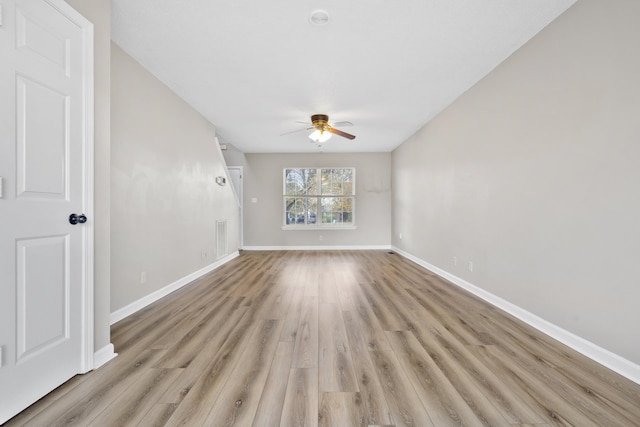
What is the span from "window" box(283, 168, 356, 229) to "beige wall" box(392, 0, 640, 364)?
386 cm

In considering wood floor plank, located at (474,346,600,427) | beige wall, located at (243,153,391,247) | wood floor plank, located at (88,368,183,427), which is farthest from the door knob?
beige wall, located at (243,153,391,247)

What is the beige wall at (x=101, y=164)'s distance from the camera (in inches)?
68.0

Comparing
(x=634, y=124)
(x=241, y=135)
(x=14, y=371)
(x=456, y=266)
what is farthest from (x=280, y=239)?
(x=634, y=124)

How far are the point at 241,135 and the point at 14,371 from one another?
4.75 metres

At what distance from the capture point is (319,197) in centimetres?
713

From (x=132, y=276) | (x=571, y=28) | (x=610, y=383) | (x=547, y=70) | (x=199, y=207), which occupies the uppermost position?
(x=571, y=28)

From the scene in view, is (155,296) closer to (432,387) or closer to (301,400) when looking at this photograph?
(301,400)

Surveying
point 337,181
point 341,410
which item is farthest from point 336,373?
point 337,181

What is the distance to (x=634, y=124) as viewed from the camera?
1.60 meters

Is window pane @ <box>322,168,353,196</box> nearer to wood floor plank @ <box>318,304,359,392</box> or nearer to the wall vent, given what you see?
the wall vent

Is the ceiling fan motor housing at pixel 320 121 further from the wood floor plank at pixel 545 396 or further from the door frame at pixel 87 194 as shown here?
the wood floor plank at pixel 545 396

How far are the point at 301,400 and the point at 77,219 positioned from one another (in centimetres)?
163

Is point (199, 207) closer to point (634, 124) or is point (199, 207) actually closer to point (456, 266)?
point (456, 266)

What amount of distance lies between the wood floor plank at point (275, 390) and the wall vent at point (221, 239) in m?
3.32
